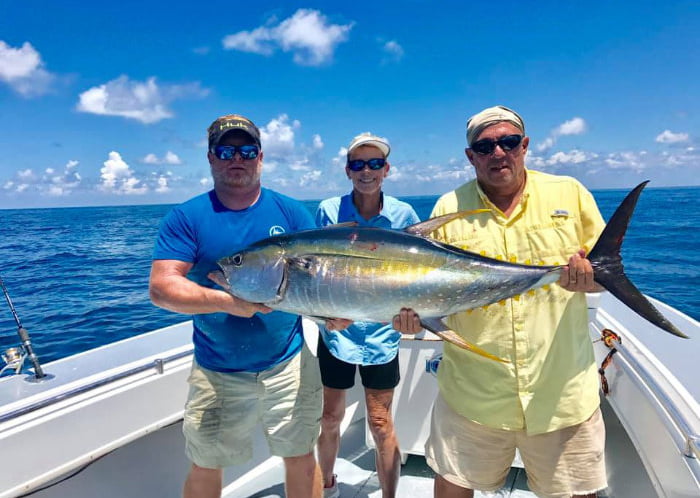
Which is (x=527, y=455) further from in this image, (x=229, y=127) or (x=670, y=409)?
(x=229, y=127)

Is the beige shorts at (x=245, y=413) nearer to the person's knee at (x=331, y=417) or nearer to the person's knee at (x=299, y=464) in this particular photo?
the person's knee at (x=299, y=464)

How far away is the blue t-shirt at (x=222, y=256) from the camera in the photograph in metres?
1.89

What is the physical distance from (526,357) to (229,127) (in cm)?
153

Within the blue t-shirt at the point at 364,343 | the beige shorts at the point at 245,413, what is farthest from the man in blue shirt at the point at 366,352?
the beige shorts at the point at 245,413

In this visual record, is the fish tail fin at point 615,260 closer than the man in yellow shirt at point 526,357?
Yes

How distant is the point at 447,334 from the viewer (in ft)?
5.29

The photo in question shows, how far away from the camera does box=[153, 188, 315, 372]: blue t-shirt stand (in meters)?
1.89

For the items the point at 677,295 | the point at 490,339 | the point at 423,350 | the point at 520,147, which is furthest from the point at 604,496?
the point at 677,295

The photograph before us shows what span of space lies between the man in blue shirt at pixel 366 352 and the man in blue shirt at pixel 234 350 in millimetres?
422

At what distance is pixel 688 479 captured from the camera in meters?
1.46

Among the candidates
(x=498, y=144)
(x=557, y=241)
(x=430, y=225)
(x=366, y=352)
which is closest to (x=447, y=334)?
(x=430, y=225)

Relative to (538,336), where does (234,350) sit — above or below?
below

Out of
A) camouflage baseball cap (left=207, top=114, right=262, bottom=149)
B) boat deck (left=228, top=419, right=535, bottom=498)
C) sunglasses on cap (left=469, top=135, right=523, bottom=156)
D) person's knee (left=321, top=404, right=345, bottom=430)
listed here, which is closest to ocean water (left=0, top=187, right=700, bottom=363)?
boat deck (left=228, top=419, right=535, bottom=498)

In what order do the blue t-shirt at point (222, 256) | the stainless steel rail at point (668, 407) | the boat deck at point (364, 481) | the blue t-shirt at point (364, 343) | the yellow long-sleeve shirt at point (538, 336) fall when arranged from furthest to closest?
the boat deck at point (364, 481), the blue t-shirt at point (364, 343), the blue t-shirt at point (222, 256), the yellow long-sleeve shirt at point (538, 336), the stainless steel rail at point (668, 407)
